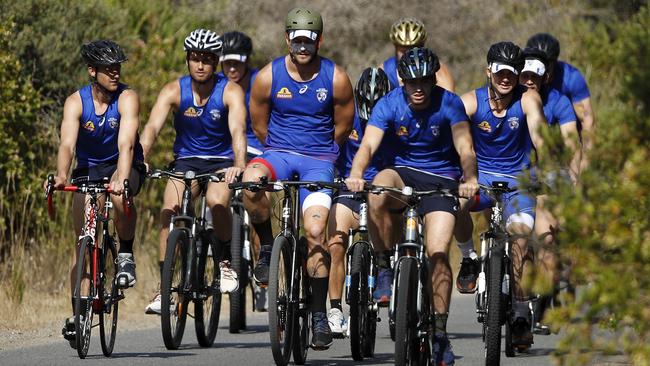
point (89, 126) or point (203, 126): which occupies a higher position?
point (203, 126)

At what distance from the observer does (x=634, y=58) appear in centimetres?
959

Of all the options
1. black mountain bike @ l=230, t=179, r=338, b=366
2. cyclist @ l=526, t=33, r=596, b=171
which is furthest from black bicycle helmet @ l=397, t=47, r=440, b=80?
cyclist @ l=526, t=33, r=596, b=171

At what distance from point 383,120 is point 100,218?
2.01 m

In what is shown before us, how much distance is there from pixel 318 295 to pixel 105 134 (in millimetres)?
1963

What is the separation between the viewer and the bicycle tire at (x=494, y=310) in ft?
33.4

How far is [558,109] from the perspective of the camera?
40.0 ft

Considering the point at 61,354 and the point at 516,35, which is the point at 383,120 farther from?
the point at 516,35

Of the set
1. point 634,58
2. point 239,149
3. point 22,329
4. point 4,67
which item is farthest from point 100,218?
point 4,67

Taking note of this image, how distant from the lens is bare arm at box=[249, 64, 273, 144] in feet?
37.9

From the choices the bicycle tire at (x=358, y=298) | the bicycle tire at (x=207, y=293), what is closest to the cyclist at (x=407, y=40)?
the bicycle tire at (x=207, y=293)

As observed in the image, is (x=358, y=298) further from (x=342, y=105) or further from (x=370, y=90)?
(x=370, y=90)

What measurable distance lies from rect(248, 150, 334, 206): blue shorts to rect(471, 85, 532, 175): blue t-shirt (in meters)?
1.18

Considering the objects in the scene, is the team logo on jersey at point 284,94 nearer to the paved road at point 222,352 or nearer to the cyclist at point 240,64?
the paved road at point 222,352

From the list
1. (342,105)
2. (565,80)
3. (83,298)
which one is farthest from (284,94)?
(565,80)
